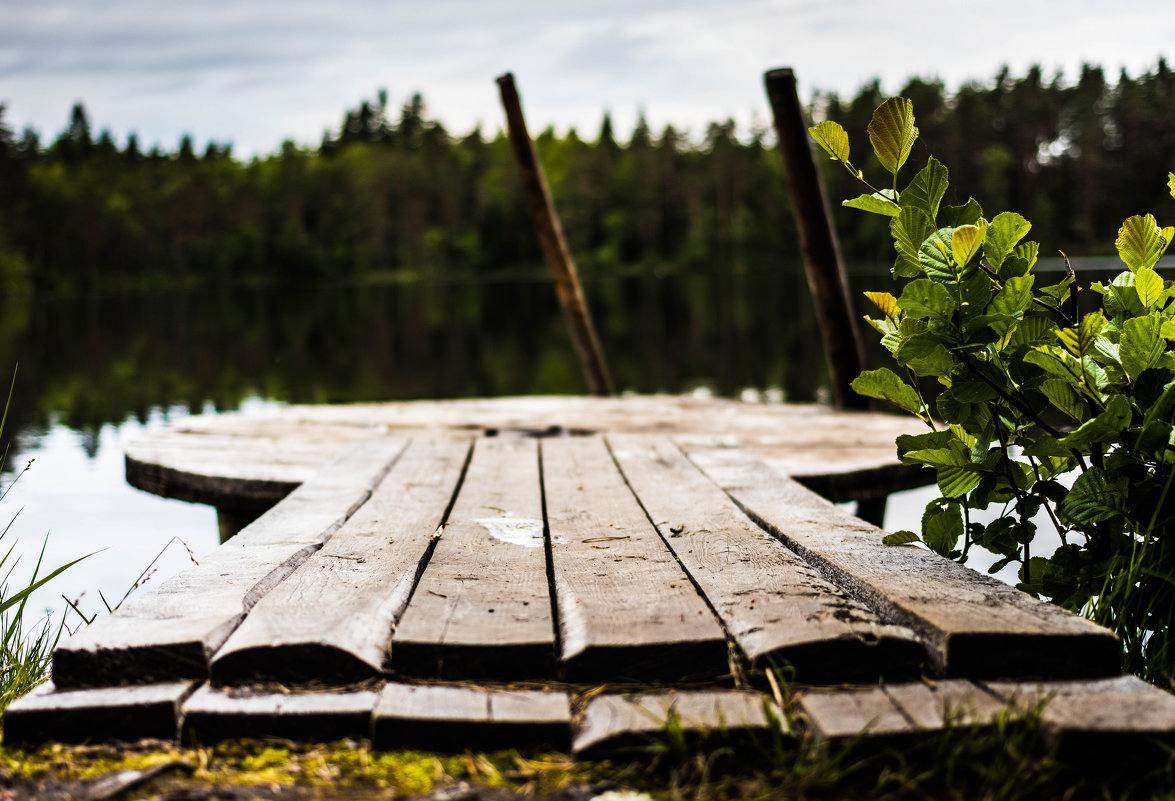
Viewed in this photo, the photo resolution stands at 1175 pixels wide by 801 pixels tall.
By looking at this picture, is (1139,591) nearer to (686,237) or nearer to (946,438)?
(946,438)

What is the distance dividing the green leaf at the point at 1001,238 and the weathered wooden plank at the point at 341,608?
4.11ft

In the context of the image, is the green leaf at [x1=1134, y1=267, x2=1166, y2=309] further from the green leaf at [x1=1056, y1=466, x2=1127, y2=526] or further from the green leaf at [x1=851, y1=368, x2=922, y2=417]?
the green leaf at [x1=851, y1=368, x2=922, y2=417]

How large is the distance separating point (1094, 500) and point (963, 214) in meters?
0.61

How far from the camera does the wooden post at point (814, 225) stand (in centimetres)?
476

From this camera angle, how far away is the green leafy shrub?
181 centimetres

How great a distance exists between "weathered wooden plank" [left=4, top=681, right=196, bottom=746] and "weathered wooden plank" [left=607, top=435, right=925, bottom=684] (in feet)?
2.63

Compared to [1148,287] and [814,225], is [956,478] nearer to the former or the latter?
[1148,287]

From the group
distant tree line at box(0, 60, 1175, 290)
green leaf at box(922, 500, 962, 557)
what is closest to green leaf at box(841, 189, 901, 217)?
green leaf at box(922, 500, 962, 557)

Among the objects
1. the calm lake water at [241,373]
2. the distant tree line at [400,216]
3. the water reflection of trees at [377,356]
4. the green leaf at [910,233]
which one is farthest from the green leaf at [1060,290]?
the distant tree line at [400,216]

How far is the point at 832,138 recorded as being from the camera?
75.7 inches

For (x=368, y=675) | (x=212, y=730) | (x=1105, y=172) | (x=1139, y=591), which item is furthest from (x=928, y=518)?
(x=1105, y=172)

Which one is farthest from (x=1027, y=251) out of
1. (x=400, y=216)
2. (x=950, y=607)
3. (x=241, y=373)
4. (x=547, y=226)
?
(x=400, y=216)

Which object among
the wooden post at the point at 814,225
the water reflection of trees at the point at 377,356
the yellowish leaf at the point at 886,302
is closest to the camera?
the yellowish leaf at the point at 886,302

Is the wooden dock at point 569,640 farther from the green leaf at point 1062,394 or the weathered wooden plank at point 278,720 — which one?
the green leaf at point 1062,394
